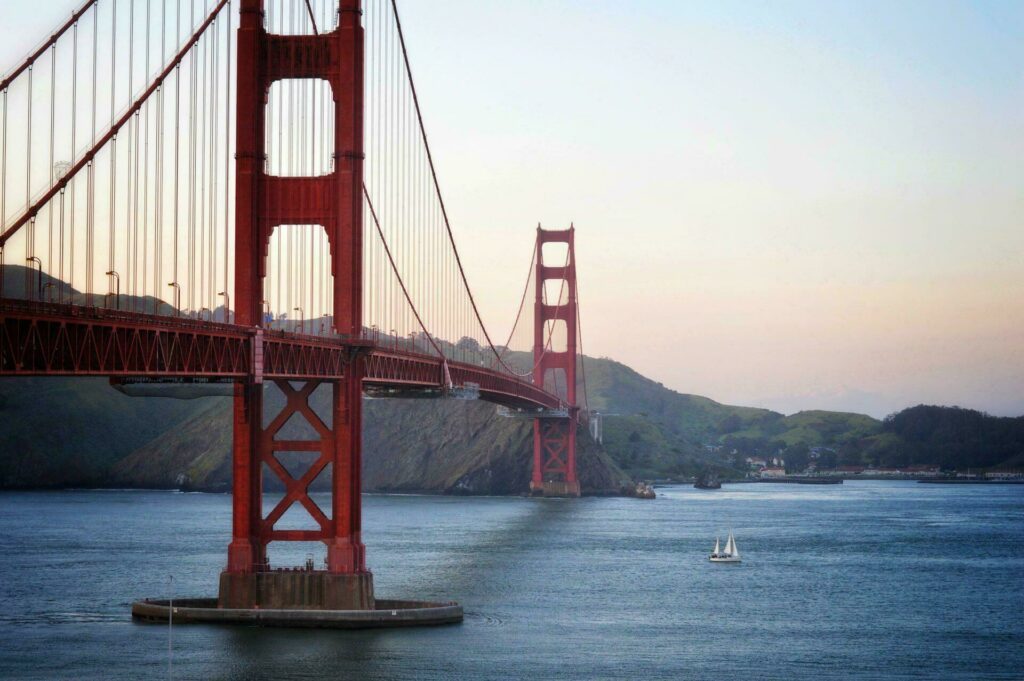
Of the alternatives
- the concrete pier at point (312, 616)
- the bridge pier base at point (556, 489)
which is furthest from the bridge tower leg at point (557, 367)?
the concrete pier at point (312, 616)

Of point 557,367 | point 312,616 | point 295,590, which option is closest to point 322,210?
point 295,590

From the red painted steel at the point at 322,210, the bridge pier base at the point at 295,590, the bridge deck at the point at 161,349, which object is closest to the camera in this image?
the bridge deck at the point at 161,349

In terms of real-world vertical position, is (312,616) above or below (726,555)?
below

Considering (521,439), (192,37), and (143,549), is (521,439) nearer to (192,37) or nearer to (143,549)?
(143,549)

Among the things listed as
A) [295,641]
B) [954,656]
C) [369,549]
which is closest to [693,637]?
[954,656]

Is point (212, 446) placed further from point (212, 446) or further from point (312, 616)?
point (312, 616)

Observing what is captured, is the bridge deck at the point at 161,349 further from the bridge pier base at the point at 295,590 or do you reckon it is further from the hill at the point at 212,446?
the hill at the point at 212,446
